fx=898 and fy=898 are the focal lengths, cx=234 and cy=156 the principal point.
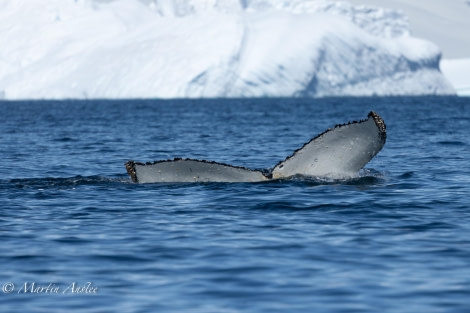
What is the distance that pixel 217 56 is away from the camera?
130 metres

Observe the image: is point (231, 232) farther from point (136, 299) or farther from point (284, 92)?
point (284, 92)

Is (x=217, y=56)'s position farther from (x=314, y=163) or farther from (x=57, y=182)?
(x=314, y=163)

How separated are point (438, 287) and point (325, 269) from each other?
1.14m

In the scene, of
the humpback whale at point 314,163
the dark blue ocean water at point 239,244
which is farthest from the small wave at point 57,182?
the humpback whale at point 314,163

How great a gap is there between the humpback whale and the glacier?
112514 millimetres

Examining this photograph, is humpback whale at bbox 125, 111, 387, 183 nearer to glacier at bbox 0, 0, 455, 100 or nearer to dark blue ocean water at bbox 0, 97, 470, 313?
dark blue ocean water at bbox 0, 97, 470, 313

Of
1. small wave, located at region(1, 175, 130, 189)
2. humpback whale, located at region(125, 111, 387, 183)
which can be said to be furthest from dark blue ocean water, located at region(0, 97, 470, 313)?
humpback whale, located at region(125, 111, 387, 183)

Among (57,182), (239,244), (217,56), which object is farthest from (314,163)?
(217,56)

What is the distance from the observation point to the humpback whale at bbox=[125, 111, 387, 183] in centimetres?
1218

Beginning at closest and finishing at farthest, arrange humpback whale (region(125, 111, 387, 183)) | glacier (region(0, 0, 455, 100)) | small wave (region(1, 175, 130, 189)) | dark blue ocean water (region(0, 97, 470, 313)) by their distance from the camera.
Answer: dark blue ocean water (region(0, 97, 470, 313)) → humpback whale (region(125, 111, 387, 183)) → small wave (region(1, 175, 130, 189)) → glacier (region(0, 0, 455, 100))

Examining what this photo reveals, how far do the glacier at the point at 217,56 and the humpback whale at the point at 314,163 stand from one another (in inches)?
4430

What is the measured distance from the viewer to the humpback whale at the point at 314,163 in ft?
40.0

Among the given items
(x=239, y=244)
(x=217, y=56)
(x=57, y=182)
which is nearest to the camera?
(x=239, y=244)

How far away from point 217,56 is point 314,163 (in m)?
118
